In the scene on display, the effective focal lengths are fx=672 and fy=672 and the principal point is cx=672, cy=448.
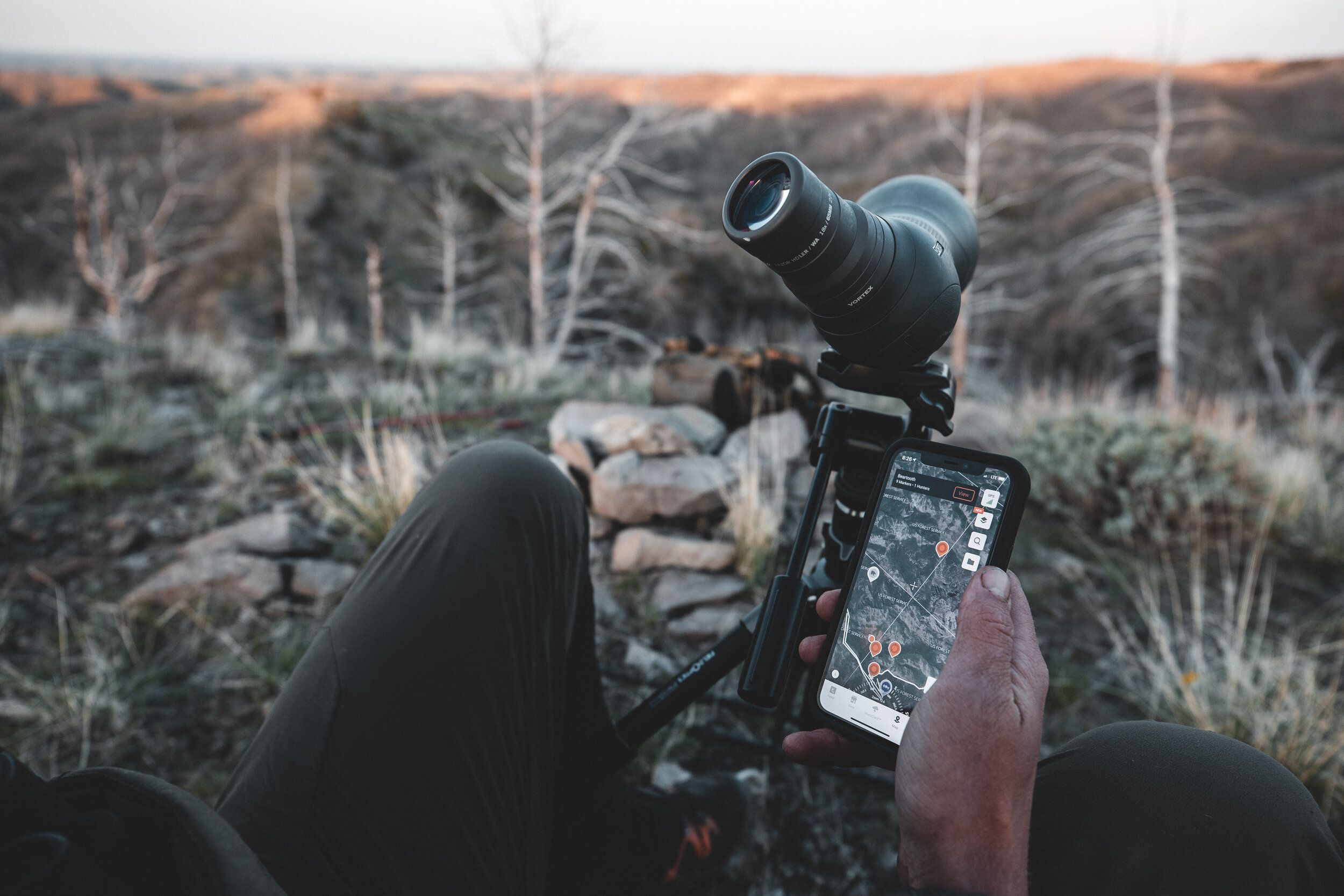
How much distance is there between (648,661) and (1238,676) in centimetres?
155

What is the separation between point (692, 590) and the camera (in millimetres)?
2199

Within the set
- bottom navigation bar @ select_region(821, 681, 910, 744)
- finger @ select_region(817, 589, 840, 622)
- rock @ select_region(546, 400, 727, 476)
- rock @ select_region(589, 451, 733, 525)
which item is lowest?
rock @ select_region(589, 451, 733, 525)

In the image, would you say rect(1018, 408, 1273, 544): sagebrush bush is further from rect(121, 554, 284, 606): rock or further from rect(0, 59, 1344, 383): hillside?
rect(0, 59, 1344, 383): hillside

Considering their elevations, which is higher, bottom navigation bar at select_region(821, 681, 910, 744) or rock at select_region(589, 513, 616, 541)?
bottom navigation bar at select_region(821, 681, 910, 744)

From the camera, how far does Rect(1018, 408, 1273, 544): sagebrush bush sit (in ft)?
→ 10.2

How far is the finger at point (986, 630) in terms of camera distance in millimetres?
619

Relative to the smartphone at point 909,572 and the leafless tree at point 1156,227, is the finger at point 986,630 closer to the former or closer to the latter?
the smartphone at point 909,572

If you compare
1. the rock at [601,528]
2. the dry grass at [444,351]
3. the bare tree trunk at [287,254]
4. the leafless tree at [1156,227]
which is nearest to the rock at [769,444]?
the rock at [601,528]

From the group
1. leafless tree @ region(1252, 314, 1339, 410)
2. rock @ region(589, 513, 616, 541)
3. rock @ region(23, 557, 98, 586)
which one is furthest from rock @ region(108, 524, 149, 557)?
leafless tree @ region(1252, 314, 1339, 410)

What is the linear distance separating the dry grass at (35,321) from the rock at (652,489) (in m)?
6.87


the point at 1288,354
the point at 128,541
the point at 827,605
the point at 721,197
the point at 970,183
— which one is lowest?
the point at 1288,354

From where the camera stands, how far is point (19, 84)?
39031 millimetres

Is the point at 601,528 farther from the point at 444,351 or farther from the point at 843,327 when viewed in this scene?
the point at 444,351

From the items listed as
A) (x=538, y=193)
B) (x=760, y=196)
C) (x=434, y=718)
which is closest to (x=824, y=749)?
(x=434, y=718)
